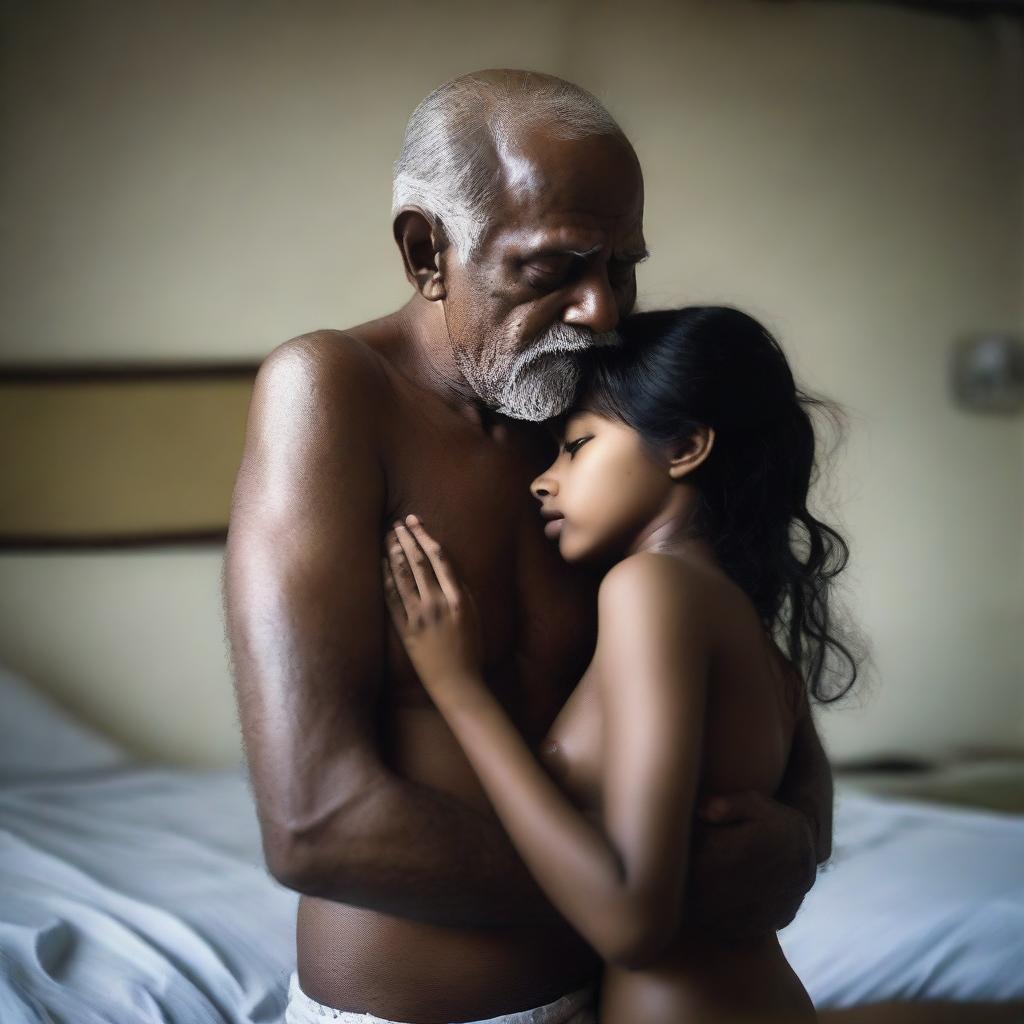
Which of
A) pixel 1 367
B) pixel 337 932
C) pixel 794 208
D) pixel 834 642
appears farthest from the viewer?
pixel 794 208

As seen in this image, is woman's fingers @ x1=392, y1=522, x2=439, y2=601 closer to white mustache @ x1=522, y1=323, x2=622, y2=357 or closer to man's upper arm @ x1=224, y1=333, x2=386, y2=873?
man's upper arm @ x1=224, y1=333, x2=386, y2=873

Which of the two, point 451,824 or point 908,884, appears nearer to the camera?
point 451,824

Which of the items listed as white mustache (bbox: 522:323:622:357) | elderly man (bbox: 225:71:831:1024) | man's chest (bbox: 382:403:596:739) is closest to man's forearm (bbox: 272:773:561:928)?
elderly man (bbox: 225:71:831:1024)

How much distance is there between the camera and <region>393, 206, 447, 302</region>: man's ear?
0.93 meters

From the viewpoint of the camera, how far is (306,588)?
80 cm

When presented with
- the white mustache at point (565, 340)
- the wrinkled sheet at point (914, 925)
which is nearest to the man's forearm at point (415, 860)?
the white mustache at point (565, 340)

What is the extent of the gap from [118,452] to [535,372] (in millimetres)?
2090

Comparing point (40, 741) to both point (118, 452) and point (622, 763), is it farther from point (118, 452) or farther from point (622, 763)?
point (622, 763)

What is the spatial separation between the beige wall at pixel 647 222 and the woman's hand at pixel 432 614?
1992mm

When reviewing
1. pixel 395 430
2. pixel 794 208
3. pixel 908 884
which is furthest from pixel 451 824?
pixel 794 208

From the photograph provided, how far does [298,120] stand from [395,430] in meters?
2.17

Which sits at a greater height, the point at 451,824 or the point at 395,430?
the point at 395,430

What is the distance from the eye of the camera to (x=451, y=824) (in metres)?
0.80

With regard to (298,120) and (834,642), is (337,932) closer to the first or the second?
(834,642)
